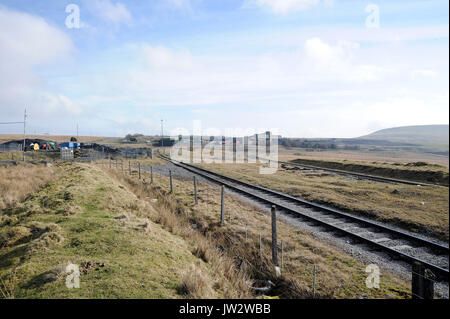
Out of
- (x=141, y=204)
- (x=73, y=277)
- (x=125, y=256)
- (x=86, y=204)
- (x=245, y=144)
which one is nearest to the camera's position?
(x=73, y=277)

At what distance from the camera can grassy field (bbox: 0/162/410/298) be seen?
5375mm

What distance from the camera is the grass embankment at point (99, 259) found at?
5219 mm

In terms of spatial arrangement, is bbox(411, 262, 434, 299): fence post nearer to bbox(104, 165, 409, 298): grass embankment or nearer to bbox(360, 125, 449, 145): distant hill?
bbox(104, 165, 409, 298): grass embankment

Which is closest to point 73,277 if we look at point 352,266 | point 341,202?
point 352,266

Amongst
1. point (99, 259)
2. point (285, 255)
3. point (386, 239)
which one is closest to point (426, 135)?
point (386, 239)

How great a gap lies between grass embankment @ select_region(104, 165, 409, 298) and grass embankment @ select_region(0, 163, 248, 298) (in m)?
0.79

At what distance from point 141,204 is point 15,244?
5.20 m

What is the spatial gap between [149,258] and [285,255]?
3872 mm

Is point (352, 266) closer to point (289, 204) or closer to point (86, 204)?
point (289, 204)

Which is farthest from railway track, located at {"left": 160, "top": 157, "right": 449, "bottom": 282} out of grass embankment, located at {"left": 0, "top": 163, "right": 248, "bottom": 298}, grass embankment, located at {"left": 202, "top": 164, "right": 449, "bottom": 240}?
grass embankment, located at {"left": 0, "top": 163, "right": 248, "bottom": 298}

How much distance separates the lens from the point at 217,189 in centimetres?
2083

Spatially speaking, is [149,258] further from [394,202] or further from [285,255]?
[394,202]

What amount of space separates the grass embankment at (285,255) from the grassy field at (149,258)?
0.08 feet
